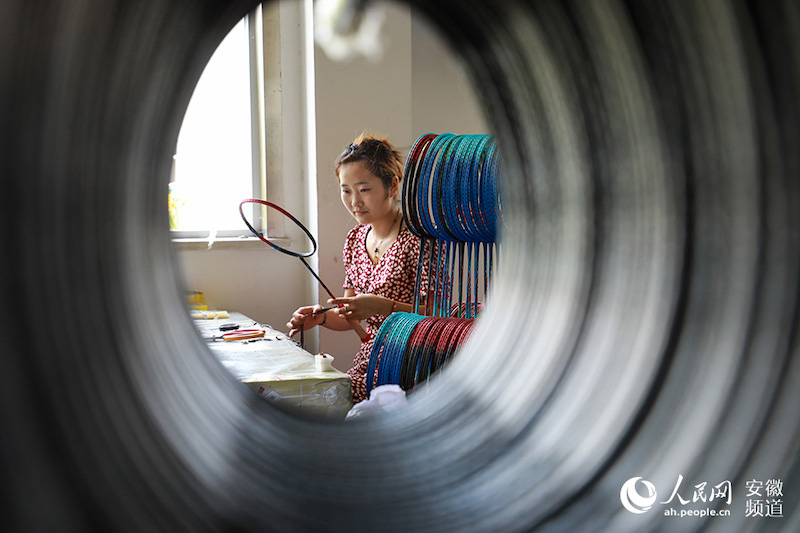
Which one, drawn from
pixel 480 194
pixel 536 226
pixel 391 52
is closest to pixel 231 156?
pixel 391 52

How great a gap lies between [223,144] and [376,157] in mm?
1139

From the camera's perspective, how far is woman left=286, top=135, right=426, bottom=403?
1.79 m

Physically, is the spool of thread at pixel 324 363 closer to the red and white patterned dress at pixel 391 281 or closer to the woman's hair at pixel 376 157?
the red and white patterned dress at pixel 391 281

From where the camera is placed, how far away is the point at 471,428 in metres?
0.50

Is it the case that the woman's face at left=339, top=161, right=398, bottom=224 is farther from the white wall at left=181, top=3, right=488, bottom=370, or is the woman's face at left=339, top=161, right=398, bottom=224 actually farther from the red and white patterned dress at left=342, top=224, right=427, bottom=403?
the white wall at left=181, top=3, right=488, bottom=370

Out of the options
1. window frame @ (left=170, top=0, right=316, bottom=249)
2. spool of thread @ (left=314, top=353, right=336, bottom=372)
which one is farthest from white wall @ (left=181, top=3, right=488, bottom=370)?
spool of thread @ (left=314, top=353, right=336, bottom=372)

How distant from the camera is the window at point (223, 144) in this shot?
2.75 m

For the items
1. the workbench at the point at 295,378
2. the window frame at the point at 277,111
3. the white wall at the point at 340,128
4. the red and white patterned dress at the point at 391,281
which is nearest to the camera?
the workbench at the point at 295,378

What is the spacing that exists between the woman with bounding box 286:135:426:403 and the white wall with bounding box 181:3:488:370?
1.65ft

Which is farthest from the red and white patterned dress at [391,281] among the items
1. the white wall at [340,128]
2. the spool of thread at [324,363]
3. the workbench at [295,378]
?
the white wall at [340,128]

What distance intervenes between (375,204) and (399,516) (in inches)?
62.7

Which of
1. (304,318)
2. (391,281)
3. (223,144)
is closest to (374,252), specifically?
(391,281)

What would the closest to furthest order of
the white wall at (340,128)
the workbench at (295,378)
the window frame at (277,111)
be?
the workbench at (295,378)
the white wall at (340,128)
the window frame at (277,111)

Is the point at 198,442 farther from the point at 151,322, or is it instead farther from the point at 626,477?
the point at 626,477
